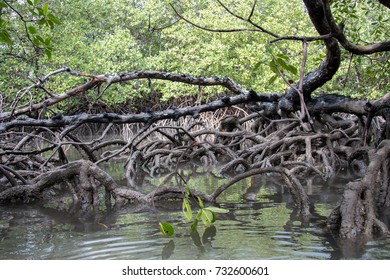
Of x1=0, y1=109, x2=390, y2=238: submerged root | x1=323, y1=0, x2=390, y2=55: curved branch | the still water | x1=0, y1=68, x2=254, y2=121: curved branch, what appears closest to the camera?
the still water

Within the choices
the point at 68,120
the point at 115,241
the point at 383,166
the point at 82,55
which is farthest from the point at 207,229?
the point at 82,55

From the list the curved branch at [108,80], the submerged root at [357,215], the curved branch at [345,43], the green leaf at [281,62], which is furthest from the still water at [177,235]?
the curved branch at [345,43]

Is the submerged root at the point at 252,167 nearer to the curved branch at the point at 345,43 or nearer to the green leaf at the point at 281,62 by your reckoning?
the green leaf at the point at 281,62

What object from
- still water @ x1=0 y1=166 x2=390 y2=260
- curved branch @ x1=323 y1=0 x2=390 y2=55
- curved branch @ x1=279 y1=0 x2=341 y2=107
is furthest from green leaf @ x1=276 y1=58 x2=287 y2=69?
still water @ x1=0 y1=166 x2=390 y2=260

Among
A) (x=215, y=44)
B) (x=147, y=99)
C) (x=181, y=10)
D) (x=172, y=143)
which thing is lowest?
(x=172, y=143)

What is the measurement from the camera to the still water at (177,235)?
2844 mm

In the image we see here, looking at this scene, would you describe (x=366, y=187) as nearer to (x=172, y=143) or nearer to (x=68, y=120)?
(x=68, y=120)

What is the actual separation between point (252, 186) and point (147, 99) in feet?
47.7

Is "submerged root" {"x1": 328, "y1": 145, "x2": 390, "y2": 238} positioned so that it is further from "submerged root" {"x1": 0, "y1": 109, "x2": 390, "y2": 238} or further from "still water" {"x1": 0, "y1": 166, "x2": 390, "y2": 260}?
"still water" {"x1": 0, "y1": 166, "x2": 390, "y2": 260}

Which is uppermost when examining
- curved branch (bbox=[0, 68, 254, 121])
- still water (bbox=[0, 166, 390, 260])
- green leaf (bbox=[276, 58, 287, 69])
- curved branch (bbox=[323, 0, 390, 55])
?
curved branch (bbox=[323, 0, 390, 55])

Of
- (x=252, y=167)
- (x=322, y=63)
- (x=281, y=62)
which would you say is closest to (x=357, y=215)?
(x=281, y=62)

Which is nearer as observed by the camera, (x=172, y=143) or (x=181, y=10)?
(x=172, y=143)

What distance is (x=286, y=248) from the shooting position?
2.91m

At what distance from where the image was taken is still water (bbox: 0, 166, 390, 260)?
112 inches
